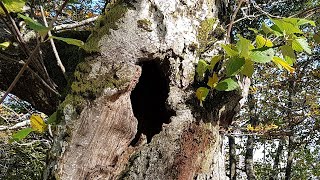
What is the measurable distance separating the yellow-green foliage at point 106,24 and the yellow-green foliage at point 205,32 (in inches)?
13.0

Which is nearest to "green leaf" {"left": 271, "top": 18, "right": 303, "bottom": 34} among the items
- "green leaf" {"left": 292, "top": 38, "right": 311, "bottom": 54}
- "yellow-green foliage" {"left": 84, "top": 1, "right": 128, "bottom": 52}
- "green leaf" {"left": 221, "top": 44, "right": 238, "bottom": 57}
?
"green leaf" {"left": 292, "top": 38, "right": 311, "bottom": 54}

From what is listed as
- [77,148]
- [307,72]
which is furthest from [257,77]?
[77,148]

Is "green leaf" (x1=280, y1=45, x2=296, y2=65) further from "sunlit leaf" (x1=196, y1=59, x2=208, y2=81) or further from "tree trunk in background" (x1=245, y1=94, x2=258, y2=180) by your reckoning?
"tree trunk in background" (x1=245, y1=94, x2=258, y2=180)

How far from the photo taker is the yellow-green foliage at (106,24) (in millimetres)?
1397

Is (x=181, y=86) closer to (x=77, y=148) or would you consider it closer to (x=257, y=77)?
(x=77, y=148)

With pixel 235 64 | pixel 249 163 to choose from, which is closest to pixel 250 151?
pixel 249 163

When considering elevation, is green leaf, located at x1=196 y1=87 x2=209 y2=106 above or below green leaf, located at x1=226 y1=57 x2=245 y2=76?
below

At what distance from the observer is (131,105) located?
4.65ft

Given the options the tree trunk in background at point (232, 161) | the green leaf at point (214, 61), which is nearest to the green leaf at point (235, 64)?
the green leaf at point (214, 61)

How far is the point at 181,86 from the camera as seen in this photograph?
141 centimetres

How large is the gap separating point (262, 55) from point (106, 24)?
64 cm

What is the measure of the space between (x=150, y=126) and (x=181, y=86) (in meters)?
0.27

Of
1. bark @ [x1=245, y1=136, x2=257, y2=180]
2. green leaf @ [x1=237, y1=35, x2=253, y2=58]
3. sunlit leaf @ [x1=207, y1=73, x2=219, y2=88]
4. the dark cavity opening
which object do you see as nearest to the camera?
green leaf @ [x1=237, y1=35, x2=253, y2=58]

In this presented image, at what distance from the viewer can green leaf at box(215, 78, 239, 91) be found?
131 cm
